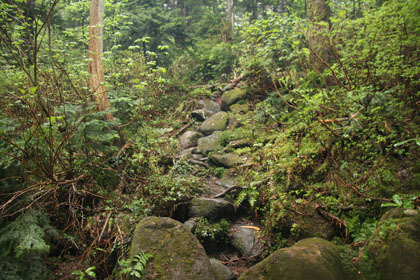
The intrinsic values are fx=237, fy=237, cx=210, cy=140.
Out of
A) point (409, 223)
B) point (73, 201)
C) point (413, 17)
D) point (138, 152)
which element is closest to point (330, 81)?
point (413, 17)

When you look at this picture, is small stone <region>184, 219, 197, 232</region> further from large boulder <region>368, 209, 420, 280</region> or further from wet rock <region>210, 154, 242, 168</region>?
large boulder <region>368, 209, 420, 280</region>

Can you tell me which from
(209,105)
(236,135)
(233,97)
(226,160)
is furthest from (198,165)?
(209,105)

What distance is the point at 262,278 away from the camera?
8.22 ft

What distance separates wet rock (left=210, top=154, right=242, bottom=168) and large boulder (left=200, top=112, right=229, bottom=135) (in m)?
1.88

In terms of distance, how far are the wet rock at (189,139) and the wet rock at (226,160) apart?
1.55m

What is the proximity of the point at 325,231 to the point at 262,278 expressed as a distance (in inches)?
69.2

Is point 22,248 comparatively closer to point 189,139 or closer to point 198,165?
point 198,165

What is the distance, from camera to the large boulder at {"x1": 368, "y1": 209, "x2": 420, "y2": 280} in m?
2.08

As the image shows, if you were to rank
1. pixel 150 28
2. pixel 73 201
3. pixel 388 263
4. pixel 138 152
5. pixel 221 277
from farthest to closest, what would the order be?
pixel 150 28, pixel 138 152, pixel 73 201, pixel 221 277, pixel 388 263

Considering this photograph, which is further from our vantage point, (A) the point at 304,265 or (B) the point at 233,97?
(B) the point at 233,97

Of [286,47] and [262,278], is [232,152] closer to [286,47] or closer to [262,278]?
[286,47]

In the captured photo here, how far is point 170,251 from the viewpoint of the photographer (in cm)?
319

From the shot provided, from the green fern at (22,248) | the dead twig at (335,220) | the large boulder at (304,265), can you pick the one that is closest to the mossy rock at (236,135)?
the dead twig at (335,220)

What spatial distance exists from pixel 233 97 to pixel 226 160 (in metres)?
3.82
